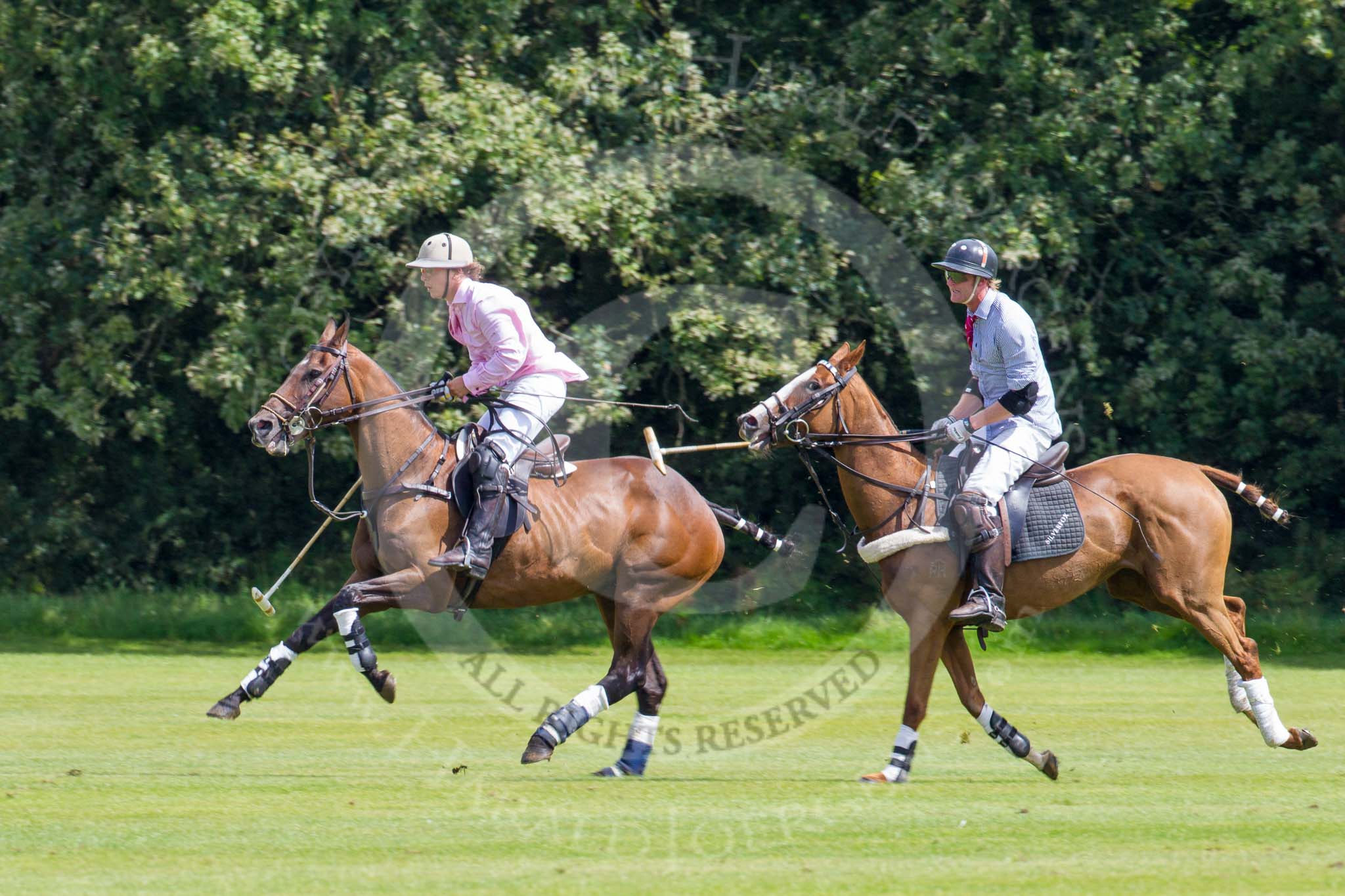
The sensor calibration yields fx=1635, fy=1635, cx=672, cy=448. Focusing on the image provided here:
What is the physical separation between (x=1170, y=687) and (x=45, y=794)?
30.5ft

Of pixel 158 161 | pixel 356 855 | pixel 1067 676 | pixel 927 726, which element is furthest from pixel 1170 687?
pixel 158 161

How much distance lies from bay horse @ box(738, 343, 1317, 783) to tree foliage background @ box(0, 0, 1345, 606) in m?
7.25

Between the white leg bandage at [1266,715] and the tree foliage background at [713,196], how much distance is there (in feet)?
25.8

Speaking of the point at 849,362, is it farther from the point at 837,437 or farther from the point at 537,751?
the point at 537,751

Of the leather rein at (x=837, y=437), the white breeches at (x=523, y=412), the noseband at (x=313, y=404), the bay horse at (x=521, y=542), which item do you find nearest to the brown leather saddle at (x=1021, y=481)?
the leather rein at (x=837, y=437)

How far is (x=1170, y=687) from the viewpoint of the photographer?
1370 cm

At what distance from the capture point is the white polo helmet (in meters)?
9.05

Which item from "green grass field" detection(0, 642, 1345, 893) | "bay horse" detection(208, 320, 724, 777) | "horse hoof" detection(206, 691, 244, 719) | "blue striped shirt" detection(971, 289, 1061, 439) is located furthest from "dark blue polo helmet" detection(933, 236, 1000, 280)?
"horse hoof" detection(206, 691, 244, 719)

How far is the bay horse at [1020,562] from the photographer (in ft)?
27.9

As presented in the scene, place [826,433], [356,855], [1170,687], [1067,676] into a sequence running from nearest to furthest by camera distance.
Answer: [356,855]
[826,433]
[1170,687]
[1067,676]

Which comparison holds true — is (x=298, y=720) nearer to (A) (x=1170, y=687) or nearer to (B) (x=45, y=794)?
(B) (x=45, y=794)

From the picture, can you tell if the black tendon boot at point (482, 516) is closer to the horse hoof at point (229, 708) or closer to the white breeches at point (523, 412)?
the white breeches at point (523, 412)

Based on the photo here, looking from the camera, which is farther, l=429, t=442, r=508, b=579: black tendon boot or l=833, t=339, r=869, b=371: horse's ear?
l=429, t=442, r=508, b=579: black tendon boot

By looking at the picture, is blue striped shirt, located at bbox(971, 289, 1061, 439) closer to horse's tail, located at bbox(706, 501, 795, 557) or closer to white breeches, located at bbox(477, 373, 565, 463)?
horse's tail, located at bbox(706, 501, 795, 557)
